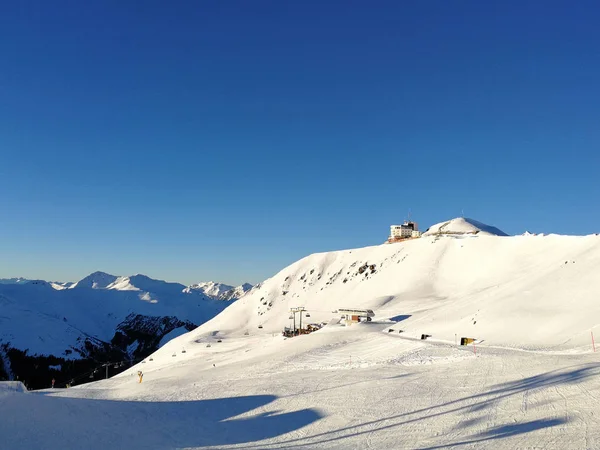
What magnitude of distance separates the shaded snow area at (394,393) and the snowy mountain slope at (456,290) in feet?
1.16

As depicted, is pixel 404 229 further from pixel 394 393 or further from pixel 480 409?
pixel 480 409

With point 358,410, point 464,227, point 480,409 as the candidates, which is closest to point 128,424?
point 358,410

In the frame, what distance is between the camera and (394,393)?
22.4m

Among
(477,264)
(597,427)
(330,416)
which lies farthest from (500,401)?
(477,264)

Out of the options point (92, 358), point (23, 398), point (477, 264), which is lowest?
point (92, 358)

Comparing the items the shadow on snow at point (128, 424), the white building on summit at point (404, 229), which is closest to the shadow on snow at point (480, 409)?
the shadow on snow at point (128, 424)

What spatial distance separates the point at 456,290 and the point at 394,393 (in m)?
57.0

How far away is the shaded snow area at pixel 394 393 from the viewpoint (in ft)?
53.2

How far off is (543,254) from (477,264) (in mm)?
12533

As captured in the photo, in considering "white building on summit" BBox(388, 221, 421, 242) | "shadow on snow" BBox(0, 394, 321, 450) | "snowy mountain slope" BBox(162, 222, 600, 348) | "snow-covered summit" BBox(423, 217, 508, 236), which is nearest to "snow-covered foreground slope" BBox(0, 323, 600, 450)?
"shadow on snow" BBox(0, 394, 321, 450)

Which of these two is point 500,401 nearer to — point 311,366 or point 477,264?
point 311,366

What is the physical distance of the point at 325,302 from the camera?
325ft

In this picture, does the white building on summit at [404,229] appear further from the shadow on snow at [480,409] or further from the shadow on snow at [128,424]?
the shadow on snow at [128,424]

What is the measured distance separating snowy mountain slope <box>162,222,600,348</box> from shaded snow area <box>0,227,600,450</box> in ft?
1.16
